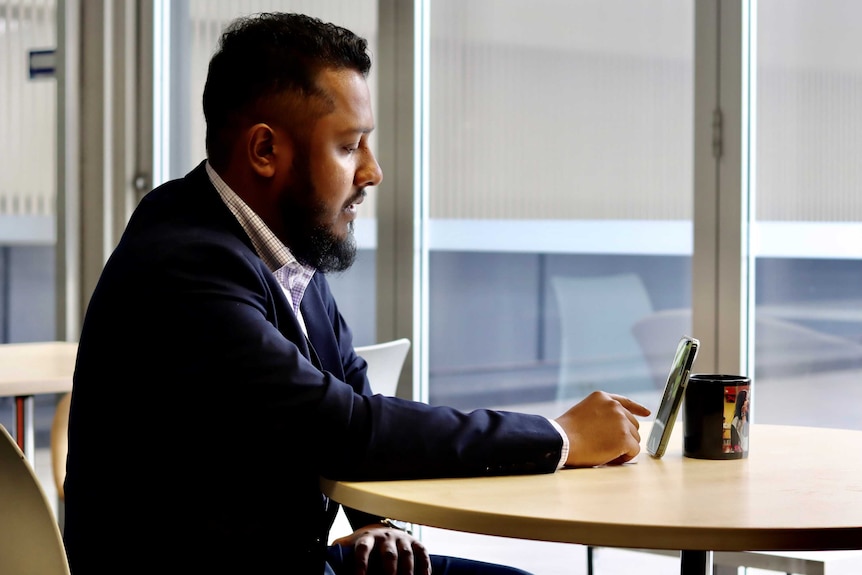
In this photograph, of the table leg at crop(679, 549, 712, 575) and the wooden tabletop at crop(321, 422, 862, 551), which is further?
the table leg at crop(679, 549, 712, 575)

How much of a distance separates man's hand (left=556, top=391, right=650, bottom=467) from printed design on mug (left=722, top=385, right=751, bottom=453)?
0.14m

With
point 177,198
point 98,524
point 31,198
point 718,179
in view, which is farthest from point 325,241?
point 31,198

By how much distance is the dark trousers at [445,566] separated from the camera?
1.80m

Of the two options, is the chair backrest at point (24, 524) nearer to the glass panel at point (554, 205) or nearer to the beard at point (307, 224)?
the beard at point (307, 224)

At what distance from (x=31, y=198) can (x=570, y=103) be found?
3.05 meters

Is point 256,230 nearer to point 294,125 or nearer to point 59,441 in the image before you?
point 294,125

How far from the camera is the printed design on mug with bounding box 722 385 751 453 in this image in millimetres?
1547

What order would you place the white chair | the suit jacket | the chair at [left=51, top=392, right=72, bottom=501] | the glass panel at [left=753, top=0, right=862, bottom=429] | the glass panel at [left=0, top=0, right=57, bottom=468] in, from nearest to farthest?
the suit jacket < the white chair < the glass panel at [left=753, top=0, right=862, bottom=429] < the chair at [left=51, top=392, right=72, bottom=501] < the glass panel at [left=0, top=0, right=57, bottom=468]

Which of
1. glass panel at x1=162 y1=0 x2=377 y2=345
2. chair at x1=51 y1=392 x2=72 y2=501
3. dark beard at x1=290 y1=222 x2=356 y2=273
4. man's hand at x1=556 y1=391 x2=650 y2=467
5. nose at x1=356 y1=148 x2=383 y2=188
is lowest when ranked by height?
chair at x1=51 y1=392 x2=72 y2=501

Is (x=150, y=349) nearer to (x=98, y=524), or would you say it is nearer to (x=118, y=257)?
(x=118, y=257)

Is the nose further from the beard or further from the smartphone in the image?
the smartphone

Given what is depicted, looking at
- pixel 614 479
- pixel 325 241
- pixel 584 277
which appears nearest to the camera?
pixel 614 479

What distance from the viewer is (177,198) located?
5.20 ft

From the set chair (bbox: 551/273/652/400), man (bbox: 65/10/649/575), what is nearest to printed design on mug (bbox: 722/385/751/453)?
man (bbox: 65/10/649/575)
